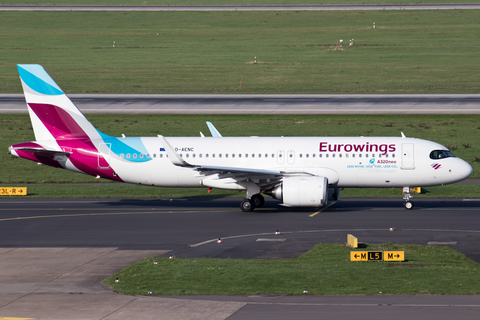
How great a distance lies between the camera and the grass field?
5247 centimetres

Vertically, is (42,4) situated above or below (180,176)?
above

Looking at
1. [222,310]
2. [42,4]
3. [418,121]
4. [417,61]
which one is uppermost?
[42,4]

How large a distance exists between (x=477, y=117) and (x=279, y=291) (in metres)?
48.7

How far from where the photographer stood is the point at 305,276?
74.1 feet

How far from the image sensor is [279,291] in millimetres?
21094

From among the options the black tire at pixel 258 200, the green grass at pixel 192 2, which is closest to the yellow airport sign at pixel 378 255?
the black tire at pixel 258 200

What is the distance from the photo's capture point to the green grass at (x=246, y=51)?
288ft

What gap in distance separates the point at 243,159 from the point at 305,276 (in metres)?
16.3

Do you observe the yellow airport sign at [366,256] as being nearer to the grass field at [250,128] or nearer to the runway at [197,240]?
the runway at [197,240]

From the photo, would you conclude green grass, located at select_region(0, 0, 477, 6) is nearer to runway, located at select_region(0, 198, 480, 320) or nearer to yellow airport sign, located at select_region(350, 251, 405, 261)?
runway, located at select_region(0, 198, 480, 320)

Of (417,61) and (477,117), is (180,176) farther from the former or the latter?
(417,61)

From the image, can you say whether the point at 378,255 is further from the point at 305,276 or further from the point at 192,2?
the point at 192,2

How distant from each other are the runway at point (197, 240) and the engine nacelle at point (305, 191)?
89cm

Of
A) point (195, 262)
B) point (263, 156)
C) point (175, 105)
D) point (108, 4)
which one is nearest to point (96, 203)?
point (263, 156)
